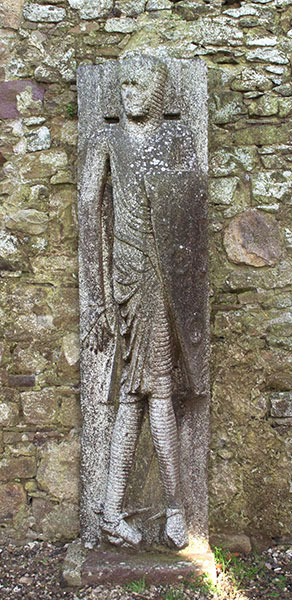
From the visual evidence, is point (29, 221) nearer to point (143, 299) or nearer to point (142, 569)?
point (143, 299)

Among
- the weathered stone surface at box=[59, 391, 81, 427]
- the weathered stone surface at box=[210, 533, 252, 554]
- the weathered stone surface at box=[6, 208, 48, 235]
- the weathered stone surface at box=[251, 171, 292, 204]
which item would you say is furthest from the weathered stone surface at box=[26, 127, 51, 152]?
the weathered stone surface at box=[210, 533, 252, 554]

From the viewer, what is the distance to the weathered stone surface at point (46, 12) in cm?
300

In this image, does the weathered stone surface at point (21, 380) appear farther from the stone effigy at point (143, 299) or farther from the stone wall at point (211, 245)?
the stone effigy at point (143, 299)

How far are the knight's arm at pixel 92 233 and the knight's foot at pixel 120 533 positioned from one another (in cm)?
99

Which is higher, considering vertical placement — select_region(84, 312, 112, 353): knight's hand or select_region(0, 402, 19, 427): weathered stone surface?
select_region(84, 312, 112, 353): knight's hand

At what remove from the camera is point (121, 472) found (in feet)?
8.79

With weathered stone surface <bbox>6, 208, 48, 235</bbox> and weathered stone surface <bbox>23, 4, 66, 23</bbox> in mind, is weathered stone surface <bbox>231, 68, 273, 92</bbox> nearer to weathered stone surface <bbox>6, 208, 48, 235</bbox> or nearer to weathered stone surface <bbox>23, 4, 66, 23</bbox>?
weathered stone surface <bbox>23, 4, 66, 23</bbox>

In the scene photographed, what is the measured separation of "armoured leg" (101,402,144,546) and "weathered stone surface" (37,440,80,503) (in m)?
0.43

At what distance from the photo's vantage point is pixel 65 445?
3.07 metres

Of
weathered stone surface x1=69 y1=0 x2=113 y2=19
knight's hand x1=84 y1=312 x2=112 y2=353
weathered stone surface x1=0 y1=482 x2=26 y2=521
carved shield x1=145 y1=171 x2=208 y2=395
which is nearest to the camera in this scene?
carved shield x1=145 y1=171 x2=208 y2=395

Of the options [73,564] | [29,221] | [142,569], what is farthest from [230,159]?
[73,564]

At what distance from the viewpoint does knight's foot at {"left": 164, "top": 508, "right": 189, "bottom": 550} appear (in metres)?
2.68

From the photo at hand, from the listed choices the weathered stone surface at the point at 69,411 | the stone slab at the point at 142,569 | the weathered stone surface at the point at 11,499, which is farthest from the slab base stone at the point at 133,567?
the weathered stone surface at the point at 69,411

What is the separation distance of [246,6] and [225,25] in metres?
0.17
